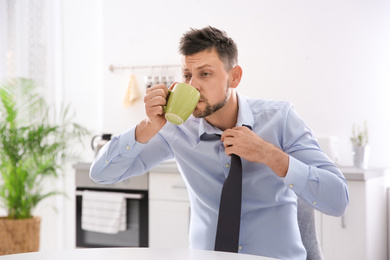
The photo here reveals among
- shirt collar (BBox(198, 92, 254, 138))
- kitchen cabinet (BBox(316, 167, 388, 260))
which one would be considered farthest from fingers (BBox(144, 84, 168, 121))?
kitchen cabinet (BBox(316, 167, 388, 260))

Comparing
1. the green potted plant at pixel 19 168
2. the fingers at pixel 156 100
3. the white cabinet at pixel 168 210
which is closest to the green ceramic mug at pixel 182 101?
the fingers at pixel 156 100

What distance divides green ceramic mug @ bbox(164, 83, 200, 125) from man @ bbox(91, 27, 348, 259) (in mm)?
51

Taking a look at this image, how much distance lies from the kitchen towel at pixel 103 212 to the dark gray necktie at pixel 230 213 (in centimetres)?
181

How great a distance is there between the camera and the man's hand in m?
1.28

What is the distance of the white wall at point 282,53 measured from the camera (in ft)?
9.84

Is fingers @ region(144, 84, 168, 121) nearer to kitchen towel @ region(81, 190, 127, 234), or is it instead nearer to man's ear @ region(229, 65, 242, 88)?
man's ear @ region(229, 65, 242, 88)

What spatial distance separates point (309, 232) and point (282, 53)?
6.53 feet

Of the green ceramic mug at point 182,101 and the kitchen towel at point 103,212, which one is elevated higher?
the green ceramic mug at point 182,101

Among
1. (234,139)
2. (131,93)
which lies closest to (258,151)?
(234,139)

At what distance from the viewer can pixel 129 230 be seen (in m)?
3.07

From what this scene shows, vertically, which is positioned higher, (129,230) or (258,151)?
(258,151)

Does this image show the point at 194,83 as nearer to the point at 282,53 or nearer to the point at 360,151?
the point at 360,151

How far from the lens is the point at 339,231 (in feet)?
8.30

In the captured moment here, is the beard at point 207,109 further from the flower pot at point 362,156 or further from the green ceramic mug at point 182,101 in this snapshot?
the flower pot at point 362,156
